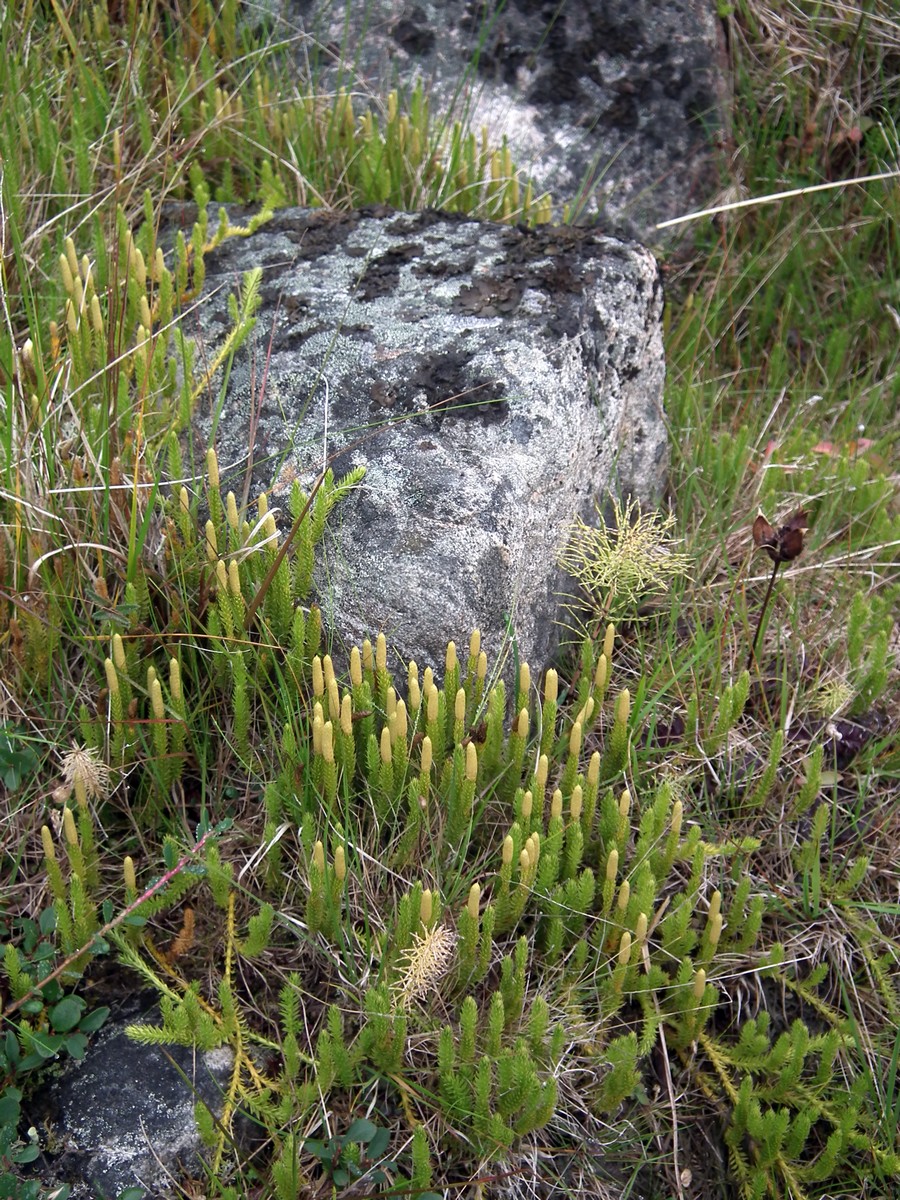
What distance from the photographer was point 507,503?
3.02 meters

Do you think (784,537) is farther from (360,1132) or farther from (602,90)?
(602,90)

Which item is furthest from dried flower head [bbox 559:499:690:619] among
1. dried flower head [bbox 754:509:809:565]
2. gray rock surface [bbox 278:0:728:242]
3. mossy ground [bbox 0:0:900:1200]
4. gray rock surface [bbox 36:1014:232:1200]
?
gray rock surface [bbox 278:0:728:242]

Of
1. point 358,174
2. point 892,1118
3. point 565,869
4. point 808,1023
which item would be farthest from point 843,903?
point 358,174

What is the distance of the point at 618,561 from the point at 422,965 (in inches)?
48.8

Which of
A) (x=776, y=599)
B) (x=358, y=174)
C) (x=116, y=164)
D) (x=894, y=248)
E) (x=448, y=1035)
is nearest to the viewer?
(x=448, y=1035)

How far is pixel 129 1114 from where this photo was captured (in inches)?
92.6

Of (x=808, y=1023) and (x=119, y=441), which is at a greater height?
(x=119, y=441)

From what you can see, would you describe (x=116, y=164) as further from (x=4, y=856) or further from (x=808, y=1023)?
(x=808, y=1023)

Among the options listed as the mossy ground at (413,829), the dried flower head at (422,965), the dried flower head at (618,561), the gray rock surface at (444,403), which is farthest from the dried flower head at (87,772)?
the dried flower head at (618,561)

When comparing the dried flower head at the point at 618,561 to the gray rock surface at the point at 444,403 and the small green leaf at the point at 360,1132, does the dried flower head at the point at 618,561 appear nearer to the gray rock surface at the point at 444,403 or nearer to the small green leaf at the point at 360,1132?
the gray rock surface at the point at 444,403

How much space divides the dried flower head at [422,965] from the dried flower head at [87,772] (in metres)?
0.83

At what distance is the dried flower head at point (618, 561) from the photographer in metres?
3.08

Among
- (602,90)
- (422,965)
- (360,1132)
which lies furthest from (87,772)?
(602,90)

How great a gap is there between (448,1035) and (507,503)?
1388mm
